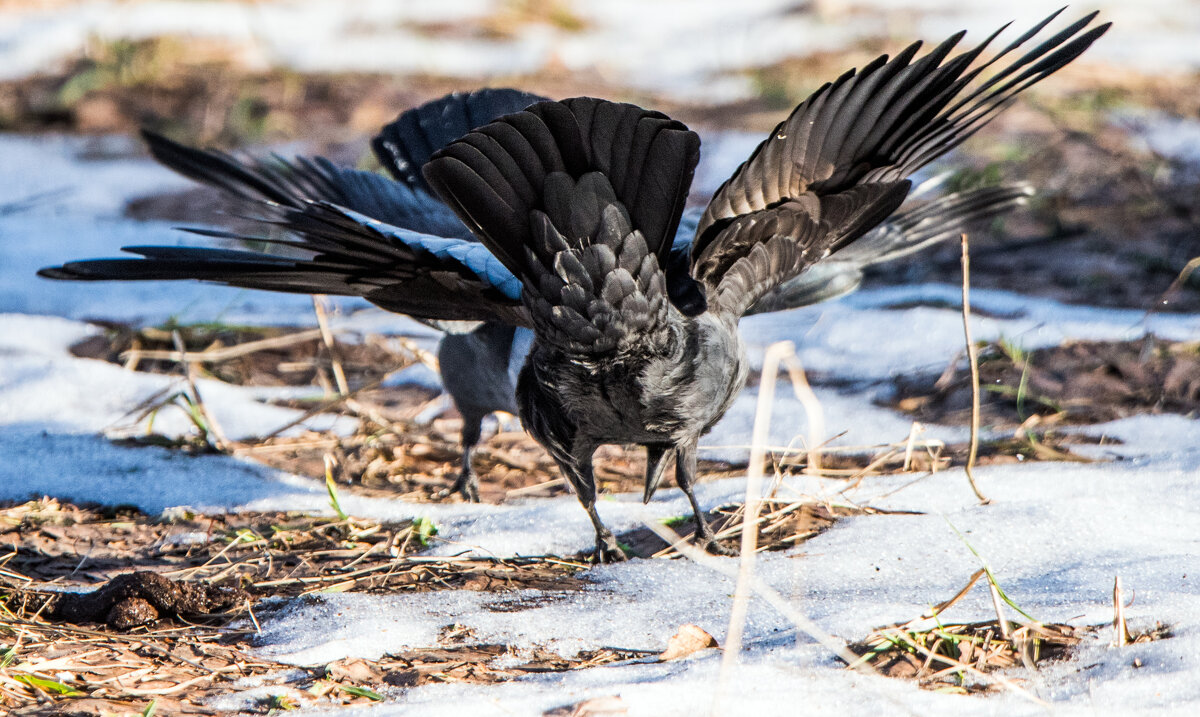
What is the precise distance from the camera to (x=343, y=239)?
2459 millimetres

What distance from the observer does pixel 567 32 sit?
10094 mm

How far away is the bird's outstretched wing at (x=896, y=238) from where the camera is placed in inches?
142

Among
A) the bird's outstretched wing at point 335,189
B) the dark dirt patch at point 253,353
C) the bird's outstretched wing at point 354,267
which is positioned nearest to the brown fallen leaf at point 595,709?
the bird's outstretched wing at point 354,267

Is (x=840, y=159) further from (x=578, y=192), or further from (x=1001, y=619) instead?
(x=1001, y=619)

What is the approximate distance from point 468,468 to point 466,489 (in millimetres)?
80

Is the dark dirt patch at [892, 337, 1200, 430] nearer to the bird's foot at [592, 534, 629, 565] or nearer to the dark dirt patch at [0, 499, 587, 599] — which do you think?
the bird's foot at [592, 534, 629, 565]

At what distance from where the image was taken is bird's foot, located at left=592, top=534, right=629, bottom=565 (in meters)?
2.71

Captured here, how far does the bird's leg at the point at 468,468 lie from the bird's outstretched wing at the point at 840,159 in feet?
3.22

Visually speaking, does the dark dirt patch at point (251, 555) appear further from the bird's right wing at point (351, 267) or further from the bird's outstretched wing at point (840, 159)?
the bird's outstretched wing at point (840, 159)

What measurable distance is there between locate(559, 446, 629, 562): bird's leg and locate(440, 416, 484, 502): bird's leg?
628 mm

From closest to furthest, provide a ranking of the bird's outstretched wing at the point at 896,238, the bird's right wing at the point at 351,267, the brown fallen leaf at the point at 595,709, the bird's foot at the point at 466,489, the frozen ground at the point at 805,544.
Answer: the brown fallen leaf at the point at 595,709 < the frozen ground at the point at 805,544 < the bird's right wing at the point at 351,267 < the bird's foot at the point at 466,489 < the bird's outstretched wing at the point at 896,238

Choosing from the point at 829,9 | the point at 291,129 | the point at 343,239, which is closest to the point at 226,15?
the point at 291,129

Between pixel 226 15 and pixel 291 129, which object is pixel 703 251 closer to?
pixel 291 129

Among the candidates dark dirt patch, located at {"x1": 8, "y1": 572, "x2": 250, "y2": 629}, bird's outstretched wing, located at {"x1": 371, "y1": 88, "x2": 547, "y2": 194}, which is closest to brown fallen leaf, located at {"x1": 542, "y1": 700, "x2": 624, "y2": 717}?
dark dirt patch, located at {"x1": 8, "y1": 572, "x2": 250, "y2": 629}
